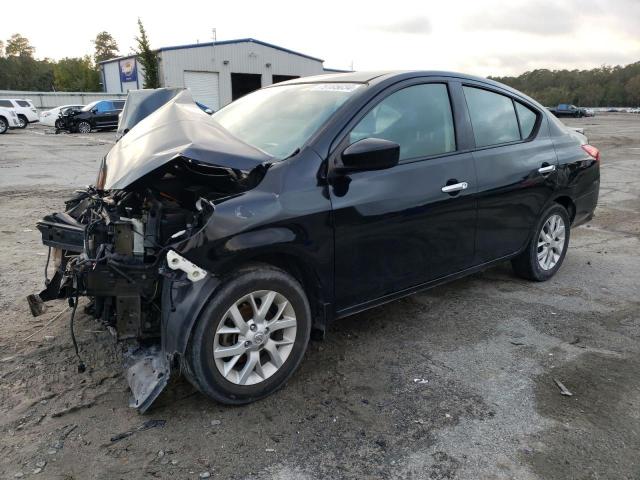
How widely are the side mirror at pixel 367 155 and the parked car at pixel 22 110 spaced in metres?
29.2

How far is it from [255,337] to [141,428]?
74 cm

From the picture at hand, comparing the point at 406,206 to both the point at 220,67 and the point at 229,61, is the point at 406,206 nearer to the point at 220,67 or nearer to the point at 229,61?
the point at 220,67

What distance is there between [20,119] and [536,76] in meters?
94.8

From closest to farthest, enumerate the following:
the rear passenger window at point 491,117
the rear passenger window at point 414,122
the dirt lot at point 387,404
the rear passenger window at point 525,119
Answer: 1. the dirt lot at point 387,404
2. the rear passenger window at point 414,122
3. the rear passenger window at point 491,117
4. the rear passenger window at point 525,119

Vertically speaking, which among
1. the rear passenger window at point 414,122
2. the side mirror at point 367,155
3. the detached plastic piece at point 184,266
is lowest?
the detached plastic piece at point 184,266

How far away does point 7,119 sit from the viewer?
2473 cm

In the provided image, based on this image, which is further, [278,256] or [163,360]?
[278,256]

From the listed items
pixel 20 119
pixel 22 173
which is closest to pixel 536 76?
pixel 20 119

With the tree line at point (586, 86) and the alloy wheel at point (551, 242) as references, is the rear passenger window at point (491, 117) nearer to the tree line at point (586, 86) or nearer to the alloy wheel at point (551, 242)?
the alloy wheel at point (551, 242)

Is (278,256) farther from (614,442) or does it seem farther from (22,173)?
(22,173)

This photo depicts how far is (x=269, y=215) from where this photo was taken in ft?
9.07

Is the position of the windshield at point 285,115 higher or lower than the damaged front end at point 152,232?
higher

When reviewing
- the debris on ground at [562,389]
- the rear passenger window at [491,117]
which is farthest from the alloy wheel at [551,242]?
the debris on ground at [562,389]

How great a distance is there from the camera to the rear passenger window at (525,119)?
4434 mm
